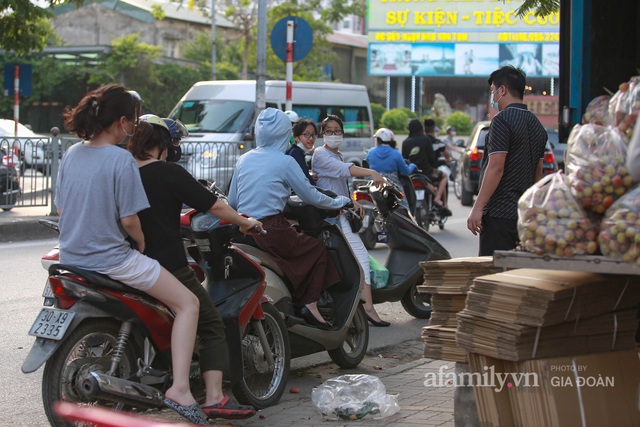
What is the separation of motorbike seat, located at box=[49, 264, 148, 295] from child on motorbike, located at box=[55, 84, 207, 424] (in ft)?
0.10

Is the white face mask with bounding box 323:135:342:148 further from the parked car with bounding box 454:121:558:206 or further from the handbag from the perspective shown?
Result: the parked car with bounding box 454:121:558:206

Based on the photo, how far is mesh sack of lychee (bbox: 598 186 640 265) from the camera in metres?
3.75

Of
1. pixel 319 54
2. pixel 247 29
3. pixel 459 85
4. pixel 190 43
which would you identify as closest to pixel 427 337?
pixel 247 29

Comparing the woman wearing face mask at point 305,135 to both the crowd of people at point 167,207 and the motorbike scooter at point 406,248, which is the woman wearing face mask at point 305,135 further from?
the crowd of people at point 167,207

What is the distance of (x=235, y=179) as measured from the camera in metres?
6.48

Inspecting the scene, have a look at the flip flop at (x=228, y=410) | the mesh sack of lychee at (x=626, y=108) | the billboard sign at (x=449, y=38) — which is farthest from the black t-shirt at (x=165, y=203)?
the billboard sign at (x=449, y=38)

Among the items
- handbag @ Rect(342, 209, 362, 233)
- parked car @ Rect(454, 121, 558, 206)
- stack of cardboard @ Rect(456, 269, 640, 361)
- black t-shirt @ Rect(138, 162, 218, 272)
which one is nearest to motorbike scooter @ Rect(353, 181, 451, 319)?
handbag @ Rect(342, 209, 362, 233)

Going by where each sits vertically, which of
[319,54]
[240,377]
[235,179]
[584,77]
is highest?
[319,54]

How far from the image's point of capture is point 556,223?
397cm

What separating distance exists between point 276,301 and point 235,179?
91 centimetres

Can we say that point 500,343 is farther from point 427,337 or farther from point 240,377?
point 240,377

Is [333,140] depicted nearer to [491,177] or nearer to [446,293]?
[491,177]

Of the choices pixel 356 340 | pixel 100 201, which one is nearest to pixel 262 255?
pixel 356 340

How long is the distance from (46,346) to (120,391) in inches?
15.6
